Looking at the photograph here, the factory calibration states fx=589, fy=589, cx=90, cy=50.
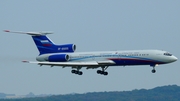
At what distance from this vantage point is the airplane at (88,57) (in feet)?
331

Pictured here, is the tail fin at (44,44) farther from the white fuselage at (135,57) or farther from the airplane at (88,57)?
the white fuselage at (135,57)

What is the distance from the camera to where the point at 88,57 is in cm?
10638

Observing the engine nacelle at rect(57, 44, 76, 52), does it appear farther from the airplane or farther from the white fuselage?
the white fuselage

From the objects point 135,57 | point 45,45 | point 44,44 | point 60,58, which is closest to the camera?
point 135,57

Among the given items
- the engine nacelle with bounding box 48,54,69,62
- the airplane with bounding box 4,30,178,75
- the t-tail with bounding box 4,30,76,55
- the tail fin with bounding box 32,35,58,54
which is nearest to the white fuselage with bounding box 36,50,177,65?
the airplane with bounding box 4,30,178,75

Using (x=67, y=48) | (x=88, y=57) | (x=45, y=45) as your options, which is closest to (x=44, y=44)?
(x=45, y=45)

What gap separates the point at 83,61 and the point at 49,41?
32.4 feet

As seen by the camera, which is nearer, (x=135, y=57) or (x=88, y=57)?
(x=135, y=57)

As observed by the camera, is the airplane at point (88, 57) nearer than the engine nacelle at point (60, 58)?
Yes

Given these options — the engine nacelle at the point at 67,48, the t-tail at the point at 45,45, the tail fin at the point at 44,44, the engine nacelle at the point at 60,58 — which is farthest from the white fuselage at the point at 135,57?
the tail fin at the point at 44,44

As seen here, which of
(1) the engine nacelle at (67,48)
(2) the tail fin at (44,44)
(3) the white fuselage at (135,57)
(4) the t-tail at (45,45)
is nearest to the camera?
(3) the white fuselage at (135,57)

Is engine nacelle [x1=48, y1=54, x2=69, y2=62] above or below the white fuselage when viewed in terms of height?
below

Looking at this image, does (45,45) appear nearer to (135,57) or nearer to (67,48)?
(67,48)

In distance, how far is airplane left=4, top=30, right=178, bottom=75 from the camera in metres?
101
